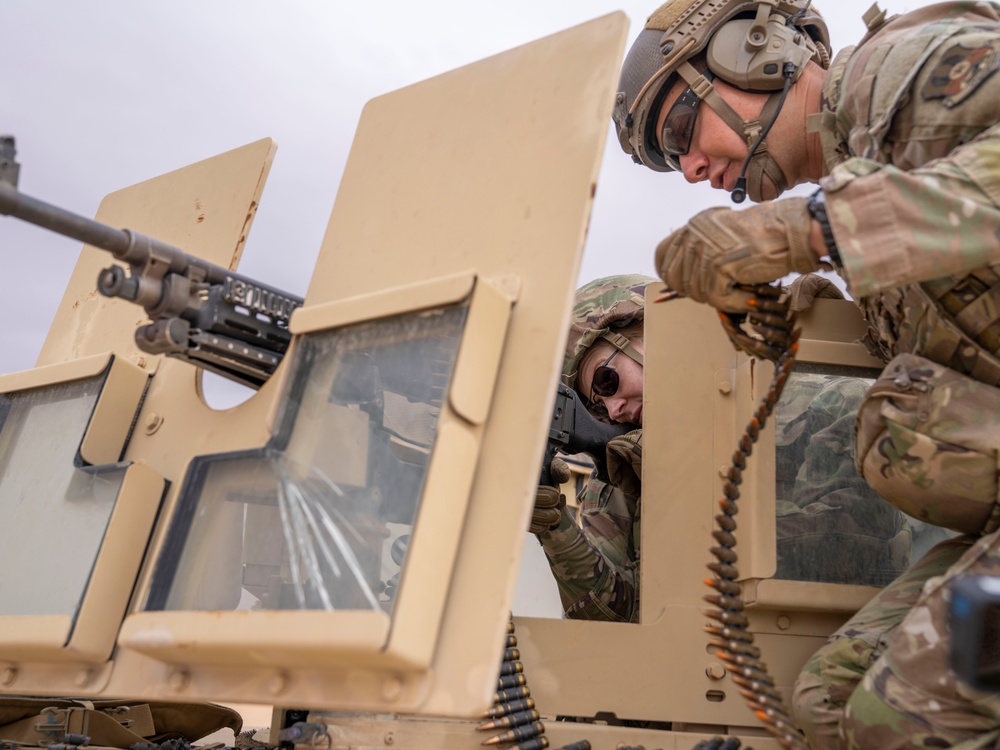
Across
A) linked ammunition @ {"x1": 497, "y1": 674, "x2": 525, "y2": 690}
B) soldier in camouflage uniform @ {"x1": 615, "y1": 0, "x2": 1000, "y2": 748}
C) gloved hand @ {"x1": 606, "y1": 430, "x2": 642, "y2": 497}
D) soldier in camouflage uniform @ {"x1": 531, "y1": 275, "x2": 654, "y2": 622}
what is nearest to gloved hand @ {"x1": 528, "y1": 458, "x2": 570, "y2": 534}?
soldier in camouflage uniform @ {"x1": 531, "y1": 275, "x2": 654, "y2": 622}

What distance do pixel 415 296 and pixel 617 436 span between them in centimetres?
→ 184

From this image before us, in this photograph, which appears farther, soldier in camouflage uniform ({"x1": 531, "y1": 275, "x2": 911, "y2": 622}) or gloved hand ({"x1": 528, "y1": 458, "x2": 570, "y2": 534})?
gloved hand ({"x1": 528, "y1": 458, "x2": 570, "y2": 534})

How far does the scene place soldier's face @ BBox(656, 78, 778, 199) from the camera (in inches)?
127

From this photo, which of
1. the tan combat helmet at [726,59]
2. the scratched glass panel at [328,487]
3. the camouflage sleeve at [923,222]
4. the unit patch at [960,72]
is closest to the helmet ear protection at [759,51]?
the tan combat helmet at [726,59]

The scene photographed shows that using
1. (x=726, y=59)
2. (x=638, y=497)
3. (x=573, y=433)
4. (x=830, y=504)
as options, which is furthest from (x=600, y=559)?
(x=726, y=59)

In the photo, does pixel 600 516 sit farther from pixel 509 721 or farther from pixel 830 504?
pixel 509 721

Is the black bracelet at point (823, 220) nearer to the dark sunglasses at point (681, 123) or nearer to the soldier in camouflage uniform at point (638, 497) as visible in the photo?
the soldier in camouflage uniform at point (638, 497)

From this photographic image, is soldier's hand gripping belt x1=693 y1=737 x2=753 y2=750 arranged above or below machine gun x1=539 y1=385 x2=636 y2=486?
below

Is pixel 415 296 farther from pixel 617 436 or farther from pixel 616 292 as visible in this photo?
pixel 616 292

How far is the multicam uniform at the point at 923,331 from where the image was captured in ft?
6.89

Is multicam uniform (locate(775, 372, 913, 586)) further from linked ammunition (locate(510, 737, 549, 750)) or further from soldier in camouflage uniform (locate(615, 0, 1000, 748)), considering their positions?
linked ammunition (locate(510, 737, 549, 750))

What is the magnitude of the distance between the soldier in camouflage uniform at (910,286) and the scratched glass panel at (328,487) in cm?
66

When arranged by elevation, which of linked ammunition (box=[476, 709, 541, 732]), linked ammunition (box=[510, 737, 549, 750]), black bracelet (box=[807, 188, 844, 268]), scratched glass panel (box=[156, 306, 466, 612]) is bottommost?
linked ammunition (box=[510, 737, 549, 750])

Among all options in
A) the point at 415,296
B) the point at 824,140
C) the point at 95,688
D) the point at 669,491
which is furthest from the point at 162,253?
the point at 824,140
